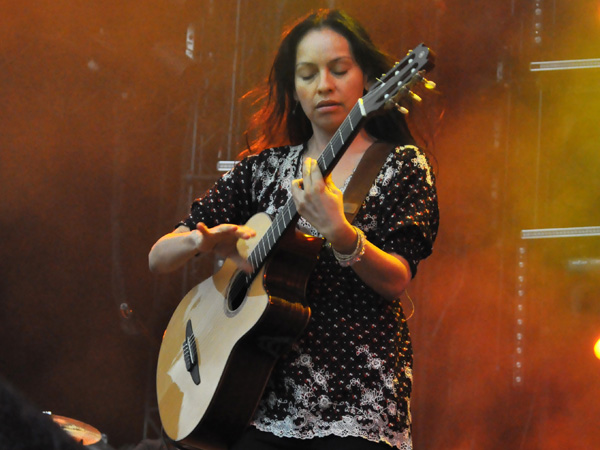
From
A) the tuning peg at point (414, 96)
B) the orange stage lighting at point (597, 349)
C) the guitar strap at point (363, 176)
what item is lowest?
the orange stage lighting at point (597, 349)

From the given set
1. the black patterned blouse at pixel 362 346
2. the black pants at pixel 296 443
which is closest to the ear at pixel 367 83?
the black patterned blouse at pixel 362 346

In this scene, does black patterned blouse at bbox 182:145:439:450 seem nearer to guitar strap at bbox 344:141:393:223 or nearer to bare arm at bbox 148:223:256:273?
guitar strap at bbox 344:141:393:223

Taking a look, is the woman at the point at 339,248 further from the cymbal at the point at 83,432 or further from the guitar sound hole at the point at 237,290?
the cymbal at the point at 83,432

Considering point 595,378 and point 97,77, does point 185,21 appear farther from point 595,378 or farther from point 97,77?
point 595,378

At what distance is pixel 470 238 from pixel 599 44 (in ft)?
3.07

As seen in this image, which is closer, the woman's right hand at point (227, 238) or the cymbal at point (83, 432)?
the woman's right hand at point (227, 238)

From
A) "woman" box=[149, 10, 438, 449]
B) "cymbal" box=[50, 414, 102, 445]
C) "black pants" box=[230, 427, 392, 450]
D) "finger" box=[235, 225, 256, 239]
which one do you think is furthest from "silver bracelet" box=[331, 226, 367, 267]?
"cymbal" box=[50, 414, 102, 445]

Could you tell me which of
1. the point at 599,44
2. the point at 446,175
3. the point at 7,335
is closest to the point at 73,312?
the point at 7,335

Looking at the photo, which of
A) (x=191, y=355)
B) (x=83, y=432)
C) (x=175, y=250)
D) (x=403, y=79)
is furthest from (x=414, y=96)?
(x=83, y=432)

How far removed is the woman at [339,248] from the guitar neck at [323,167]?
3 centimetres

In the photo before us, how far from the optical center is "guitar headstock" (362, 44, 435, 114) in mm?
1599

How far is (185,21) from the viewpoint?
11.3ft

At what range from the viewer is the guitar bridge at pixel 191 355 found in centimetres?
194

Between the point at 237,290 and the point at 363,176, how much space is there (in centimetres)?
44
